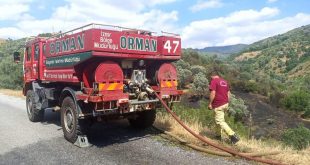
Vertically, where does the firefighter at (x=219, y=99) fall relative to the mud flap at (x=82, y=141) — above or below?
above

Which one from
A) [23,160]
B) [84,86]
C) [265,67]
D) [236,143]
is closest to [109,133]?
[84,86]

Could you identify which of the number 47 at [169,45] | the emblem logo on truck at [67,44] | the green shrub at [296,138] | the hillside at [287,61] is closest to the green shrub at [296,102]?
the green shrub at [296,138]

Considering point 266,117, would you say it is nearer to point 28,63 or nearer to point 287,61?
point 28,63

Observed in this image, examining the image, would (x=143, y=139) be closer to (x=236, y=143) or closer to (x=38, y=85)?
(x=236, y=143)

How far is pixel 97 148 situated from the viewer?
7.67 meters

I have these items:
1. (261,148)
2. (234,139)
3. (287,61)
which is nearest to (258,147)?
(261,148)

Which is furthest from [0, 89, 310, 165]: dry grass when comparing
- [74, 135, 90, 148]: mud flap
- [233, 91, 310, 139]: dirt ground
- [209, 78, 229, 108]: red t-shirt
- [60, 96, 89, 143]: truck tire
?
[233, 91, 310, 139]: dirt ground

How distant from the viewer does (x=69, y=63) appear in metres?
8.02

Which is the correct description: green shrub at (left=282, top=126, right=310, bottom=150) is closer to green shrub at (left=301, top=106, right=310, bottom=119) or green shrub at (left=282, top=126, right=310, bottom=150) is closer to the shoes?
the shoes

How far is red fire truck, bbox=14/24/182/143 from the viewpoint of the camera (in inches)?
287

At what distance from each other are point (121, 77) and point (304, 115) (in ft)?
160

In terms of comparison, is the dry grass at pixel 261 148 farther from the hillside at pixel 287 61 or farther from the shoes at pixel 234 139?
the hillside at pixel 287 61

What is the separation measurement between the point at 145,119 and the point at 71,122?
199 centimetres

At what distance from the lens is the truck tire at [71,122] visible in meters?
7.82
